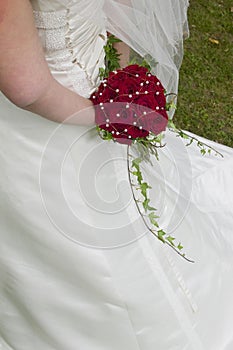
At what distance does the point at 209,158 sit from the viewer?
220 cm

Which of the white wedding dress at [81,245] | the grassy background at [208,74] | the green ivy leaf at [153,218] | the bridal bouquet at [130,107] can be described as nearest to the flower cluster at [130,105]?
the bridal bouquet at [130,107]

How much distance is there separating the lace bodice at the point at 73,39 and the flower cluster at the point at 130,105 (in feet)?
0.26

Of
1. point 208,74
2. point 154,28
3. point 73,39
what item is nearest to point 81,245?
point 73,39

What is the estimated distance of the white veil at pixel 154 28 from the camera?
1.50m

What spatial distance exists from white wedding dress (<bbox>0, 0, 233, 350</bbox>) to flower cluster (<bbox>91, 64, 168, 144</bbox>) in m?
0.10

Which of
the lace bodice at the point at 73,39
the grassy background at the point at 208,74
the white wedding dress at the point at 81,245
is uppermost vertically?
the lace bodice at the point at 73,39

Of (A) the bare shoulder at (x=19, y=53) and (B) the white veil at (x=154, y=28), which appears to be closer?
(A) the bare shoulder at (x=19, y=53)

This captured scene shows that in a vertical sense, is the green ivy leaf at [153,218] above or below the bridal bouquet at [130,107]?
below

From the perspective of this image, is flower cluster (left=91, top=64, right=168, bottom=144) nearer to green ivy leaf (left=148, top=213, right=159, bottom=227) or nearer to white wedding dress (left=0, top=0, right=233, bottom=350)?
white wedding dress (left=0, top=0, right=233, bottom=350)

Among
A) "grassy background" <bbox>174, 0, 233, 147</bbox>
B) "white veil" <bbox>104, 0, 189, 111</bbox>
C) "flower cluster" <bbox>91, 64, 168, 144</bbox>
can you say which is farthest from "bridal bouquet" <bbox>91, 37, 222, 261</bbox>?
"grassy background" <bbox>174, 0, 233, 147</bbox>

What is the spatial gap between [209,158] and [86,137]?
83 centimetres

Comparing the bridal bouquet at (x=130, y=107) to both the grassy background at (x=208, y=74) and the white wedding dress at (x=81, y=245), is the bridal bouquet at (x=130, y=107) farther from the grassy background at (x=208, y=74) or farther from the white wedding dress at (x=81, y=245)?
the grassy background at (x=208, y=74)

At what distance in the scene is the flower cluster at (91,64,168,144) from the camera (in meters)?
1.34

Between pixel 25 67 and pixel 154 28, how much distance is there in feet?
1.76
